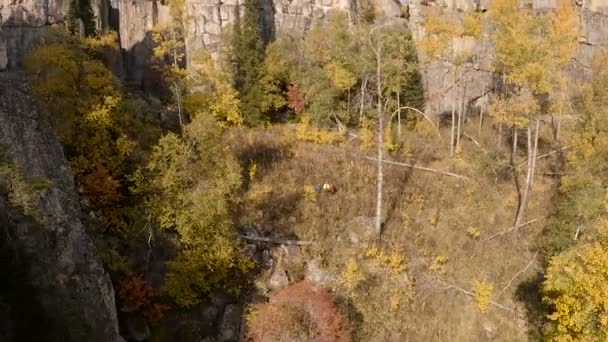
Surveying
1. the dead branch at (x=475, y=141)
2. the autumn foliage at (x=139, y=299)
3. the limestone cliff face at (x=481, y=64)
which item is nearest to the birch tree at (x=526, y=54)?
the dead branch at (x=475, y=141)

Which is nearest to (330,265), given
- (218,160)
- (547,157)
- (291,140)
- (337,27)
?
(218,160)

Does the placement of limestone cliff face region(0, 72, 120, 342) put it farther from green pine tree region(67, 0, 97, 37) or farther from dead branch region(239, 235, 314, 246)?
green pine tree region(67, 0, 97, 37)

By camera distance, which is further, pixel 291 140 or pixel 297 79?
pixel 297 79

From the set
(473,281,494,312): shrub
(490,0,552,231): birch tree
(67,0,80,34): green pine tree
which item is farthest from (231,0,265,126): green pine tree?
(473,281,494,312): shrub

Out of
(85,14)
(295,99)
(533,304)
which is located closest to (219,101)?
(295,99)

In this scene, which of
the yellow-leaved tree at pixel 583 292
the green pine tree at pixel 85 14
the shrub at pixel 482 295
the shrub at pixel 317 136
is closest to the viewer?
the yellow-leaved tree at pixel 583 292

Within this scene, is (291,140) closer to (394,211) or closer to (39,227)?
(394,211)

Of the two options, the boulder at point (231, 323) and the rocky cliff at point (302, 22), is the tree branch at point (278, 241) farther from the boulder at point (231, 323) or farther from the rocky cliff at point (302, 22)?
the rocky cliff at point (302, 22)
